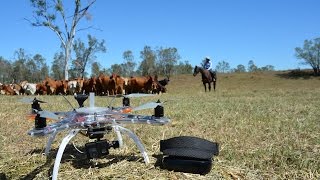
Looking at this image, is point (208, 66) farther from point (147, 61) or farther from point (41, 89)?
point (147, 61)

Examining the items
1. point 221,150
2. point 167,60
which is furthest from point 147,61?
point 221,150

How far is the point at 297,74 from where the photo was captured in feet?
225

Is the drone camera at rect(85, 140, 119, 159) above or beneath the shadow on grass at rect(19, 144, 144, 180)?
above

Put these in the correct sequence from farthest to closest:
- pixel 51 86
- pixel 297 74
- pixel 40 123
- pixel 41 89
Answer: pixel 297 74 → pixel 41 89 → pixel 51 86 → pixel 40 123

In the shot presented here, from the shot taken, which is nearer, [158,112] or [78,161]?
[158,112]

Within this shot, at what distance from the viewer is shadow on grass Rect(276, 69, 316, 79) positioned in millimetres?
65188

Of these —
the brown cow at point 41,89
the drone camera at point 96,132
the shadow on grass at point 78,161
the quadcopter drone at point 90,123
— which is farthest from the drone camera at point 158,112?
the brown cow at point 41,89

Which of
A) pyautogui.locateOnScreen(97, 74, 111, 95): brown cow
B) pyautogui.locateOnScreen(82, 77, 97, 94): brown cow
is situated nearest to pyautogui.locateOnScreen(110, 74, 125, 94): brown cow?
pyautogui.locateOnScreen(97, 74, 111, 95): brown cow

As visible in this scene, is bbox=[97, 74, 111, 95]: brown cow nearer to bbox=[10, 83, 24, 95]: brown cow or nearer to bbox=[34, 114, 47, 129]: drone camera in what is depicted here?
bbox=[10, 83, 24, 95]: brown cow

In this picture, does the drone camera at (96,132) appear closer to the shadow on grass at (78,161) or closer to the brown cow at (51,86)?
the shadow on grass at (78,161)

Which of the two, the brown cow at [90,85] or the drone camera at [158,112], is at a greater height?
the brown cow at [90,85]

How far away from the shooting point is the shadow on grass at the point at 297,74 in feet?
214

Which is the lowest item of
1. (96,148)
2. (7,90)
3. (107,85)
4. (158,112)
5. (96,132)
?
(96,148)

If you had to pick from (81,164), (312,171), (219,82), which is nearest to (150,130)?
(81,164)
